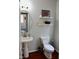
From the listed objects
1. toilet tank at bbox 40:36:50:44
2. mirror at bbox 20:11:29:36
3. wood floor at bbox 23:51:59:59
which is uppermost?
mirror at bbox 20:11:29:36

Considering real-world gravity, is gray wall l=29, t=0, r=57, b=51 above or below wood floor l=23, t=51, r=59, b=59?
above

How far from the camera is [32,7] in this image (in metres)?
3.69

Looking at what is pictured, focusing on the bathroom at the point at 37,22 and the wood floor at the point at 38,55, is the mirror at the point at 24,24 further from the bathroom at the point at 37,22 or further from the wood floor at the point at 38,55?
the wood floor at the point at 38,55

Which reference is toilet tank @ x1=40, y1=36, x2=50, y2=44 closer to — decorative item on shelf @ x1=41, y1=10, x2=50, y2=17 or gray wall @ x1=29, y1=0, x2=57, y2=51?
gray wall @ x1=29, y1=0, x2=57, y2=51

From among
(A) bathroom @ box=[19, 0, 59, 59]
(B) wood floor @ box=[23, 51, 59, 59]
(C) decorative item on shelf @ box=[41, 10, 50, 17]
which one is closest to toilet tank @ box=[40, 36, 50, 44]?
(A) bathroom @ box=[19, 0, 59, 59]

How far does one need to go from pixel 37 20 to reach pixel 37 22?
83 mm

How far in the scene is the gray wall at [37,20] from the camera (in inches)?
146

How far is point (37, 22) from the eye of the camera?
381cm

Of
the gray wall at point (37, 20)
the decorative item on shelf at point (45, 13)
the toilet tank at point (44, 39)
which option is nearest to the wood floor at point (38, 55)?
the gray wall at point (37, 20)

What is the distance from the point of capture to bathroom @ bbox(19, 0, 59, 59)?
3.55m
